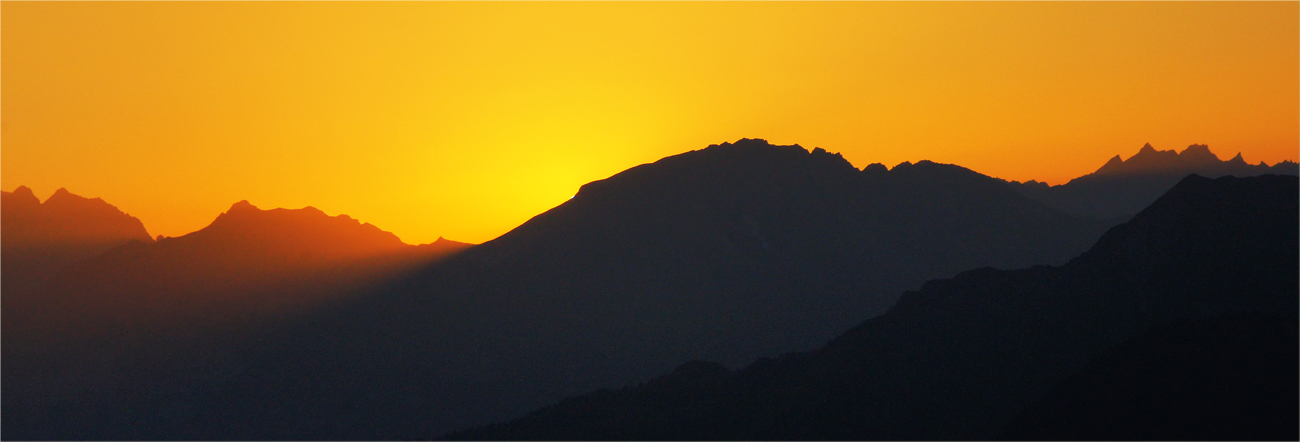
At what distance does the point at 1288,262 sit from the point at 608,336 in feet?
428

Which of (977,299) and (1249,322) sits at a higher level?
(977,299)

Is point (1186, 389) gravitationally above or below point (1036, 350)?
below

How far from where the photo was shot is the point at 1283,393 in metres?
54.7

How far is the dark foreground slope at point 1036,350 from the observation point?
206ft

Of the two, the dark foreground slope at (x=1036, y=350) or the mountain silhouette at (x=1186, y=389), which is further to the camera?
the dark foreground slope at (x=1036, y=350)

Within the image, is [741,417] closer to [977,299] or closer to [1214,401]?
[977,299]

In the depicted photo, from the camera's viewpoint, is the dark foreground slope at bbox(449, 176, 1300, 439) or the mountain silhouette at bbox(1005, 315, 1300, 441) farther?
the dark foreground slope at bbox(449, 176, 1300, 439)

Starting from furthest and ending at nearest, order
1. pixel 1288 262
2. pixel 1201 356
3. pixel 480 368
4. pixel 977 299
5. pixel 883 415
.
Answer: pixel 480 368 → pixel 977 299 → pixel 883 415 → pixel 1288 262 → pixel 1201 356

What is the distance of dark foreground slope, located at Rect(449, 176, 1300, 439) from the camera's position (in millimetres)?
62781

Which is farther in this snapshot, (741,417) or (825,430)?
(741,417)

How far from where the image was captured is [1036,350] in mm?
82625

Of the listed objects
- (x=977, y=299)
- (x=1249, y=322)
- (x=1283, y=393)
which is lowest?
(x=1283, y=393)

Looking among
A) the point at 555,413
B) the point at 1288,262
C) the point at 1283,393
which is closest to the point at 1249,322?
the point at 1283,393

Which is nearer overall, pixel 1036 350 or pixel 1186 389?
pixel 1186 389
